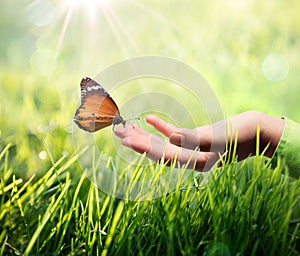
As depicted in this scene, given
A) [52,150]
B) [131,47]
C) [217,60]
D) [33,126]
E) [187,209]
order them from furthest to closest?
1. [131,47]
2. [217,60]
3. [33,126]
4. [52,150]
5. [187,209]

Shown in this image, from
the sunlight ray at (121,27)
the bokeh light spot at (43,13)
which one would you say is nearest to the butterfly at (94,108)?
the sunlight ray at (121,27)

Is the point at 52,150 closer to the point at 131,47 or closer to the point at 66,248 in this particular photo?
the point at 66,248

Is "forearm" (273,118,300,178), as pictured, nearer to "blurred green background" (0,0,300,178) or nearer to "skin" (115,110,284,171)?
"skin" (115,110,284,171)

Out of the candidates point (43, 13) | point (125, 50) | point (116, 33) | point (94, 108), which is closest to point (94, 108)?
point (94, 108)

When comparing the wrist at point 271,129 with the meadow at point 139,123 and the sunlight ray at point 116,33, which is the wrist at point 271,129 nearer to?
the meadow at point 139,123

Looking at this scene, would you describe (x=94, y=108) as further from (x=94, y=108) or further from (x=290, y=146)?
(x=290, y=146)

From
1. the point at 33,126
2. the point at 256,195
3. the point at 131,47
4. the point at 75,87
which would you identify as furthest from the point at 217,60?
the point at 256,195
